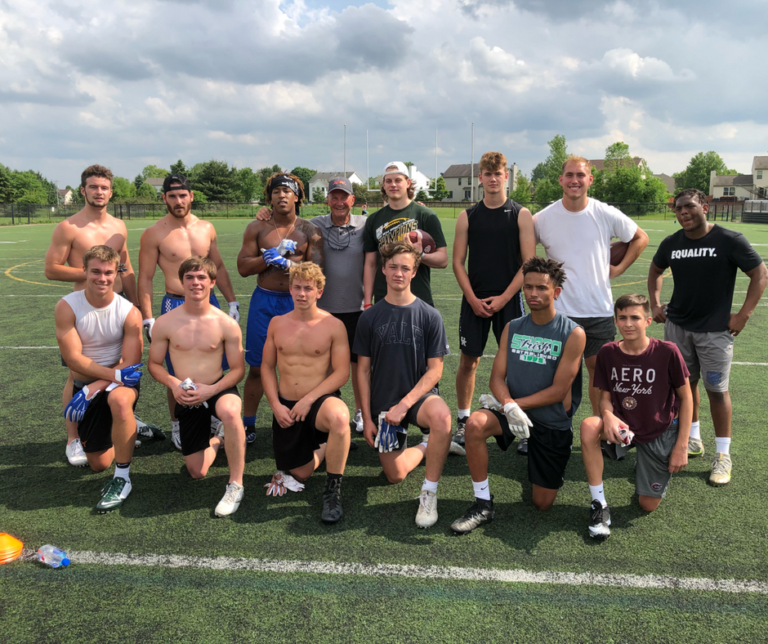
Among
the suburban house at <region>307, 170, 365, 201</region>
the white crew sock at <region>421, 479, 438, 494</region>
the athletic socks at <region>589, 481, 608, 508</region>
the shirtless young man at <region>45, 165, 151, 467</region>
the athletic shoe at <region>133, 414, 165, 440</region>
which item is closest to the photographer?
the athletic socks at <region>589, 481, 608, 508</region>

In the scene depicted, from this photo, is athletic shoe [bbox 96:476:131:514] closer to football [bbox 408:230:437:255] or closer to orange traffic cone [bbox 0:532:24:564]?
orange traffic cone [bbox 0:532:24:564]

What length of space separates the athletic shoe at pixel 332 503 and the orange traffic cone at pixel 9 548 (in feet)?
5.73

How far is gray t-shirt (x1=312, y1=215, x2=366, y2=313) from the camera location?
473 cm

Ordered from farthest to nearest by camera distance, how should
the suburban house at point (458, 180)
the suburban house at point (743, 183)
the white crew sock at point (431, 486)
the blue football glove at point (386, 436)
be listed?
the suburban house at point (458, 180) → the suburban house at point (743, 183) → the blue football glove at point (386, 436) → the white crew sock at point (431, 486)

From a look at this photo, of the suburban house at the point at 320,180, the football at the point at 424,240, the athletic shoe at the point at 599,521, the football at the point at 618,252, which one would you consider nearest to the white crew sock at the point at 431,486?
the athletic shoe at the point at 599,521

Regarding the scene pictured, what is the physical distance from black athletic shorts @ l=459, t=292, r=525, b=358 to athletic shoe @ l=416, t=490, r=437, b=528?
146 cm

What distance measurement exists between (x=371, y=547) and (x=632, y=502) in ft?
6.11

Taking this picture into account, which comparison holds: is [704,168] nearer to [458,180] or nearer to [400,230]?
[458,180]

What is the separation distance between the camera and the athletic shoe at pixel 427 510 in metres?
3.46

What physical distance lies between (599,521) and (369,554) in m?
1.43

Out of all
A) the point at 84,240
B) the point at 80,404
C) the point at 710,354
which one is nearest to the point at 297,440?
→ the point at 80,404

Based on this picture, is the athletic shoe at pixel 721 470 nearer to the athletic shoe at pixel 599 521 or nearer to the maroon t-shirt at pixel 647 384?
the maroon t-shirt at pixel 647 384

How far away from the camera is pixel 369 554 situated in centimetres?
315

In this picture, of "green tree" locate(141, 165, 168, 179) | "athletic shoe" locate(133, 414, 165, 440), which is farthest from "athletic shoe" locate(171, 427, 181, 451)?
"green tree" locate(141, 165, 168, 179)
